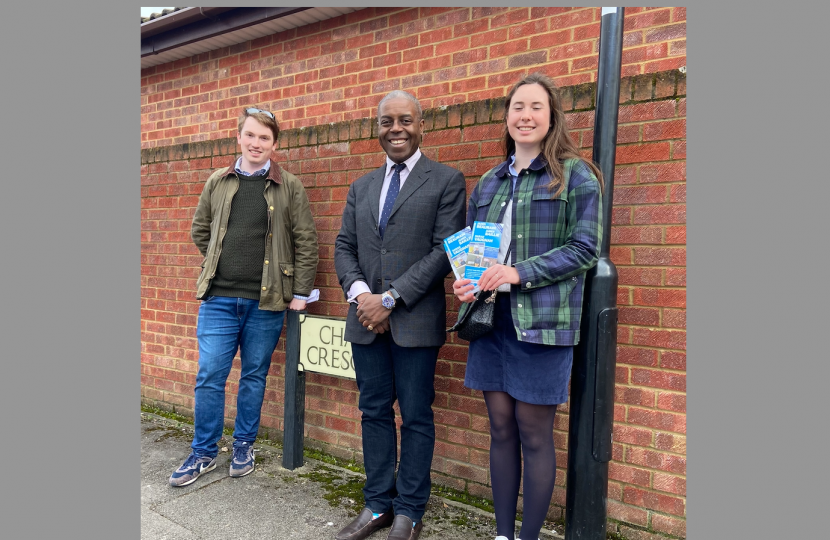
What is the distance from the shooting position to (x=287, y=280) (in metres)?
3.68

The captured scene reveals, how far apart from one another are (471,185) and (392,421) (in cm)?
151

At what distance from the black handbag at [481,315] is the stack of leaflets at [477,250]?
78 mm

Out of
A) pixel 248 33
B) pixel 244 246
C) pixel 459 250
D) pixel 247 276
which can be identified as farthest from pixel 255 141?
pixel 459 250

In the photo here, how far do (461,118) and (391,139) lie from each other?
72cm

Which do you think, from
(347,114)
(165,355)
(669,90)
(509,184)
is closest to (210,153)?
(347,114)

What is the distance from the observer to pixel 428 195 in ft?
9.24

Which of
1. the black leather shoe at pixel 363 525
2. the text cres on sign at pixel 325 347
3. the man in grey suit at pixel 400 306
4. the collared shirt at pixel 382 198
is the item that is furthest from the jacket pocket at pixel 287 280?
the black leather shoe at pixel 363 525

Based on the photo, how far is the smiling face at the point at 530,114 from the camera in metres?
2.42

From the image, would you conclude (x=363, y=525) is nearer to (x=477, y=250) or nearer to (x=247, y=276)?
(x=477, y=250)

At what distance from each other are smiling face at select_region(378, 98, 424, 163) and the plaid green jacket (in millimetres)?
727

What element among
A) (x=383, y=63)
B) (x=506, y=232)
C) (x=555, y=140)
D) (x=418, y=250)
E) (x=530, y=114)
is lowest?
(x=418, y=250)

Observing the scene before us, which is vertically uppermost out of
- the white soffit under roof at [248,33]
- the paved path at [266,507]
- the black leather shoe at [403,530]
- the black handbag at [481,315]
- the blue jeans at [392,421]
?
the white soffit under roof at [248,33]

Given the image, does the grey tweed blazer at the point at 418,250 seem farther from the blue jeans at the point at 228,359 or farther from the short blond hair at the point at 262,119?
the short blond hair at the point at 262,119

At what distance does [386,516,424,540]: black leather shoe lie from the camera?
9.07 feet
